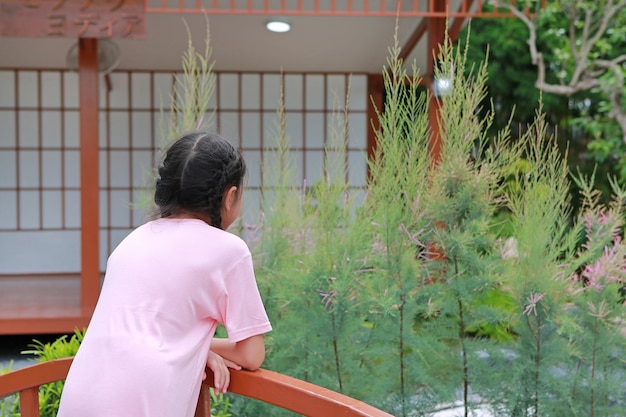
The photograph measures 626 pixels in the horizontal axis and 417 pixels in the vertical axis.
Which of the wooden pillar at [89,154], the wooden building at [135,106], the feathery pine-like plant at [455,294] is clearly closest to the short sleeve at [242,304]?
the feathery pine-like plant at [455,294]

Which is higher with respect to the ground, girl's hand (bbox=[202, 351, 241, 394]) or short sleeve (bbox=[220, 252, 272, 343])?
short sleeve (bbox=[220, 252, 272, 343])

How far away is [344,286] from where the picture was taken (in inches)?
77.4

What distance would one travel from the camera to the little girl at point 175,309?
1.09 metres

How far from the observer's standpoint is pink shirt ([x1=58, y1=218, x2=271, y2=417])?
1.09 m

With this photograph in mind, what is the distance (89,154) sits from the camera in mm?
4031

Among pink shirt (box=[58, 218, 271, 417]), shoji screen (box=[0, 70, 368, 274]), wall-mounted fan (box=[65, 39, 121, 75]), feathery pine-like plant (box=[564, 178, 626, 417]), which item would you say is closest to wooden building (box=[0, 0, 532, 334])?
shoji screen (box=[0, 70, 368, 274])

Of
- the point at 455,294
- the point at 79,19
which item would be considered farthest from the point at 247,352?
the point at 79,19

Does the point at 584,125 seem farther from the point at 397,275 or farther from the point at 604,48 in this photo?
the point at 397,275

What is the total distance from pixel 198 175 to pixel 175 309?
0.24 meters

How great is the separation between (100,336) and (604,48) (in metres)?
5.88

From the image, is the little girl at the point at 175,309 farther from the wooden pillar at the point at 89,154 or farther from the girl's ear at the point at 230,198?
the wooden pillar at the point at 89,154

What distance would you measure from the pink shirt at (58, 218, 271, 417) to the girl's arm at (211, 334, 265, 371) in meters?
0.02

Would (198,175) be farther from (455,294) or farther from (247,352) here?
(455,294)

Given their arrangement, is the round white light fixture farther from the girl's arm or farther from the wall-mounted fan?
the girl's arm
